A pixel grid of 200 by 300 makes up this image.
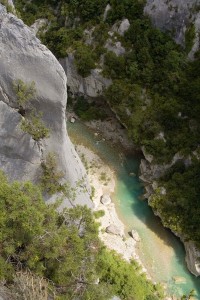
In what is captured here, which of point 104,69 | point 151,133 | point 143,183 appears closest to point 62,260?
point 143,183

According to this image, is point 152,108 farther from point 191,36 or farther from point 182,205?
point 182,205

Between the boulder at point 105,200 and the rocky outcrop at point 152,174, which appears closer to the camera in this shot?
the rocky outcrop at point 152,174

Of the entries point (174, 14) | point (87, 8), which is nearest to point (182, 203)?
point (174, 14)

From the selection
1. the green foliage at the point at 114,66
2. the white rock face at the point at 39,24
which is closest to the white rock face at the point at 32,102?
the green foliage at the point at 114,66

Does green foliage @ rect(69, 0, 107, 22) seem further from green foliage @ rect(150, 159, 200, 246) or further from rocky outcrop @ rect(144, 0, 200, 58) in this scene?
green foliage @ rect(150, 159, 200, 246)

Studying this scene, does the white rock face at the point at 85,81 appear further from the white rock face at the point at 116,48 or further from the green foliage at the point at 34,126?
the green foliage at the point at 34,126

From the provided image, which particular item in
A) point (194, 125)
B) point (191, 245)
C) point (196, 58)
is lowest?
point (191, 245)
